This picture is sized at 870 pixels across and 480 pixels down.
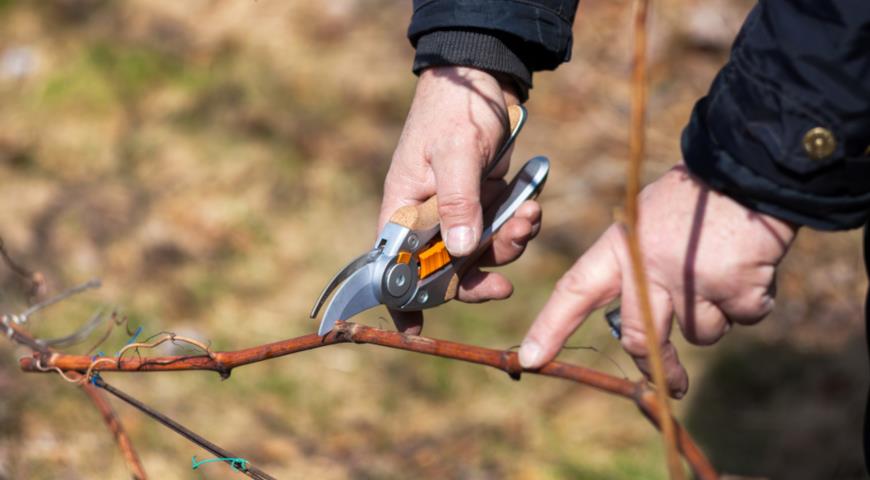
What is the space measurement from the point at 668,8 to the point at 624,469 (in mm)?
2711

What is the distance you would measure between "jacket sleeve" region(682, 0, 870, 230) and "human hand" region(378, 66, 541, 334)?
38cm

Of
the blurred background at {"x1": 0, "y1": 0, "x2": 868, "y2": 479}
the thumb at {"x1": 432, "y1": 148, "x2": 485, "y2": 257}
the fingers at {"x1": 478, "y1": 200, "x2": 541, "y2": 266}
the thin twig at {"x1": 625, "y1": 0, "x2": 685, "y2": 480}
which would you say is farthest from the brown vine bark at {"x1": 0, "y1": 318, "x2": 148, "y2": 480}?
the thin twig at {"x1": 625, "y1": 0, "x2": 685, "y2": 480}

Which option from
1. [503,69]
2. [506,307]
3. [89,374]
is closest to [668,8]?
[506,307]

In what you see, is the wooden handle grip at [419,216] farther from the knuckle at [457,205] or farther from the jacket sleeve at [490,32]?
the jacket sleeve at [490,32]

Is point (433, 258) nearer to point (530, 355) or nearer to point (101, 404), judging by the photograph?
point (530, 355)

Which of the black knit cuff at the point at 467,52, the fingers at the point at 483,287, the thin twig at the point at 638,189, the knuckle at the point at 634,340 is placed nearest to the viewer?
the thin twig at the point at 638,189

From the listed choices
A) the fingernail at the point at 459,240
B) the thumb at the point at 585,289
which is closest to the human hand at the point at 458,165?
the fingernail at the point at 459,240

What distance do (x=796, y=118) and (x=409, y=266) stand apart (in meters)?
0.66

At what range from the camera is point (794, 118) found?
1.26 m

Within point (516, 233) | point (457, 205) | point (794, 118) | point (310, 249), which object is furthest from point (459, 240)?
point (310, 249)

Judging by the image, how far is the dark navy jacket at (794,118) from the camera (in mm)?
1231

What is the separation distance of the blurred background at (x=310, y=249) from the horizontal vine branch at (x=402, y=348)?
1.14m

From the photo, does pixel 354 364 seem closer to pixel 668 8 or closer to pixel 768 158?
pixel 768 158

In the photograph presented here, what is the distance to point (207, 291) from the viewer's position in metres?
3.48
